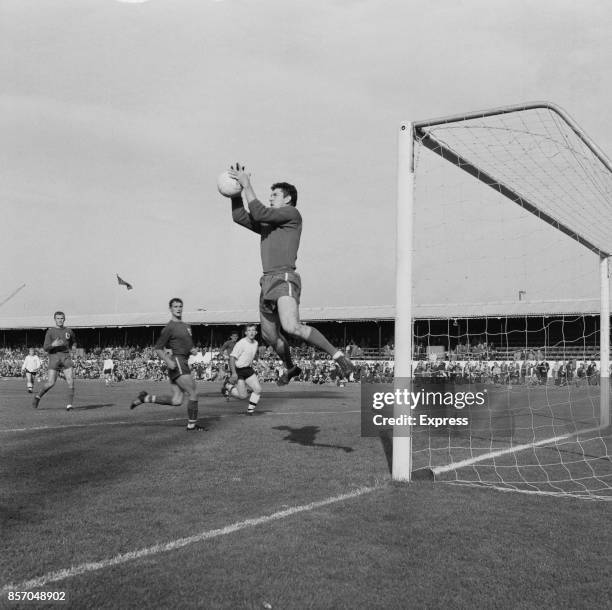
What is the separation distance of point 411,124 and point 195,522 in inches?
212

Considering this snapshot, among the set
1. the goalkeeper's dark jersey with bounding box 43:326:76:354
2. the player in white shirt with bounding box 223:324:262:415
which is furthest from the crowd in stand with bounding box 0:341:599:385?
the goalkeeper's dark jersey with bounding box 43:326:76:354

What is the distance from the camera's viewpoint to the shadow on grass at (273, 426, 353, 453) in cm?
1000

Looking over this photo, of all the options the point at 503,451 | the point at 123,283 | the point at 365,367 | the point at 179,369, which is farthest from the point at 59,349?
the point at 123,283

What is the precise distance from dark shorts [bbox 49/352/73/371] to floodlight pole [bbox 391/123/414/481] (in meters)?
10.4

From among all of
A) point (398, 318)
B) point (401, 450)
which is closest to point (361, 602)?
point (401, 450)

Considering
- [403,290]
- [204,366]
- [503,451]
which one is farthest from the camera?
[204,366]

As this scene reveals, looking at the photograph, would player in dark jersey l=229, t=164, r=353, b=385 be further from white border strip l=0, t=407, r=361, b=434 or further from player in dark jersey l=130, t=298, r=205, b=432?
white border strip l=0, t=407, r=361, b=434

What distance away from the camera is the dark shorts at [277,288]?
755 centimetres

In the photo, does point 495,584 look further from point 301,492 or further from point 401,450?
point 401,450

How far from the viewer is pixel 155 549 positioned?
15.0 ft

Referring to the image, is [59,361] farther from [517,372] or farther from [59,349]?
[517,372]

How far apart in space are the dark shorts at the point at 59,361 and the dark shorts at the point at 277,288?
31.9 ft

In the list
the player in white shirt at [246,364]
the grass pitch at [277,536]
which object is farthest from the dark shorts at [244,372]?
the grass pitch at [277,536]

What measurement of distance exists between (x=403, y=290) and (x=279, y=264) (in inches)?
58.6
